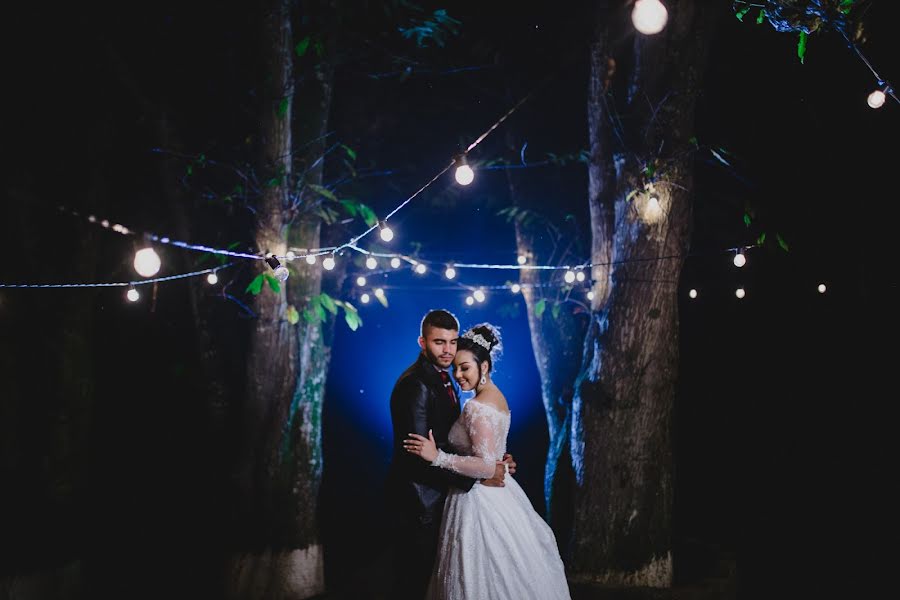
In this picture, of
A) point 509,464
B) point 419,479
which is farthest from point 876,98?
point 419,479

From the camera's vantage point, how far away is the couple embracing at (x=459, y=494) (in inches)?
134

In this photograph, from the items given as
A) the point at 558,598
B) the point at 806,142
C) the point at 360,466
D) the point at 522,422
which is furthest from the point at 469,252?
the point at 558,598

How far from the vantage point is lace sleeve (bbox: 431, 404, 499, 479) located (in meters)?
3.50

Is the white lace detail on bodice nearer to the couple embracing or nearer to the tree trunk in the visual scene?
the couple embracing

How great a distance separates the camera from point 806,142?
8.18 metres

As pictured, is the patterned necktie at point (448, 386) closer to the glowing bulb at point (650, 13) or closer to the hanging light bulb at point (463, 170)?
the hanging light bulb at point (463, 170)

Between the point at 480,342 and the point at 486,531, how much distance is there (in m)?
1.11

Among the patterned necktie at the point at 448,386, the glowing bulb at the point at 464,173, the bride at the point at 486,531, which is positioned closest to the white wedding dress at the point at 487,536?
the bride at the point at 486,531

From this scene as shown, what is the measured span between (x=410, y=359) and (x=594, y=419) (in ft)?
14.8

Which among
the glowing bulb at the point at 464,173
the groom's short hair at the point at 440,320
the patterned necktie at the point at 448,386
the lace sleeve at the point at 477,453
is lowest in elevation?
the lace sleeve at the point at 477,453

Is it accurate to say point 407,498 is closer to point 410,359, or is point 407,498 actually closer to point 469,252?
point 410,359

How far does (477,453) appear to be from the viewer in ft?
11.7

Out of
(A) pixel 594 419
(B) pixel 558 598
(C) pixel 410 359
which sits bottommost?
(B) pixel 558 598

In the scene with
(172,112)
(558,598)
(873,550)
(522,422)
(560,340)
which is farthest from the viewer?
(522,422)
